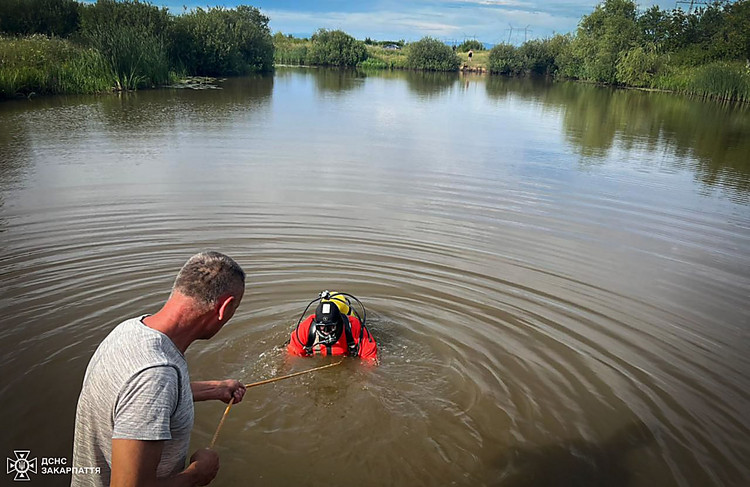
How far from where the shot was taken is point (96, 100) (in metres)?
21.4

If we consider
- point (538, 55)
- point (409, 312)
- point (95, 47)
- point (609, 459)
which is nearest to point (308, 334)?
point (409, 312)

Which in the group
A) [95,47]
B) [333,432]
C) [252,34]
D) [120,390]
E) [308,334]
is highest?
[252,34]

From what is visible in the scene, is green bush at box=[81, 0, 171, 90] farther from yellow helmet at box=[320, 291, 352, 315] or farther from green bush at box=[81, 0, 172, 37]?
yellow helmet at box=[320, 291, 352, 315]

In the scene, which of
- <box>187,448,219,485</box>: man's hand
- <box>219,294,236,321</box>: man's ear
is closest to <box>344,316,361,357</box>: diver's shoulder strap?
<box>187,448,219,485</box>: man's hand

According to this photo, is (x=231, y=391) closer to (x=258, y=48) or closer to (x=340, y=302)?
(x=340, y=302)

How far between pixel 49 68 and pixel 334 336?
23.3 metres

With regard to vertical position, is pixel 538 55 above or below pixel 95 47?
above

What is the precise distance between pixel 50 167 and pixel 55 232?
4.18 metres

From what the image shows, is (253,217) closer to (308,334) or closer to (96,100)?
(308,334)

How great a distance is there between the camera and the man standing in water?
73.6 inches

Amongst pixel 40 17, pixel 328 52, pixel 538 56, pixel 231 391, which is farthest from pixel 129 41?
pixel 538 56

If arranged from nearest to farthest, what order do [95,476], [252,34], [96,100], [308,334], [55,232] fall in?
[95,476] → [308,334] → [55,232] → [96,100] → [252,34]

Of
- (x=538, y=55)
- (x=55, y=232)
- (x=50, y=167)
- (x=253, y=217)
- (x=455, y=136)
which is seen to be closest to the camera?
(x=55, y=232)

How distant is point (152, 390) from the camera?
1885mm
